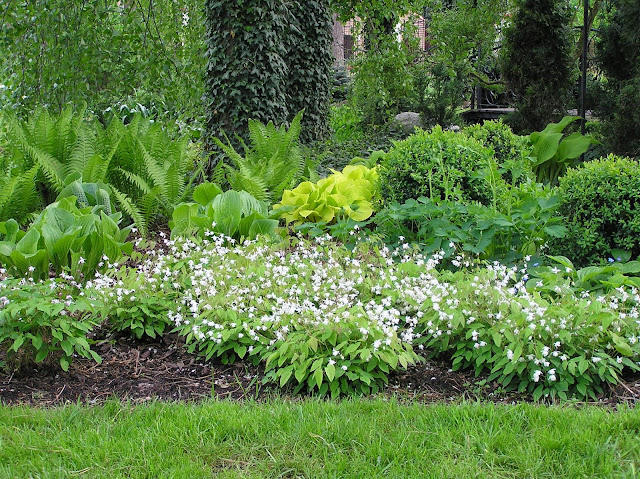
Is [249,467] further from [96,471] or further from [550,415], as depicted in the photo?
[550,415]

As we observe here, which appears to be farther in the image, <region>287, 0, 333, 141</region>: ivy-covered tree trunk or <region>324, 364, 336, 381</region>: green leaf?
<region>287, 0, 333, 141</region>: ivy-covered tree trunk

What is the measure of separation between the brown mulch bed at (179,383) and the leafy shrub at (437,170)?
6.17ft

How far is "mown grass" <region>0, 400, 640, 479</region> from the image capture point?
7.71 ft

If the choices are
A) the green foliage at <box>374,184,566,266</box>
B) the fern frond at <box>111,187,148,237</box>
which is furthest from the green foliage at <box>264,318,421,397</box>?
the fern frond at <box>111,187,148,237</box>

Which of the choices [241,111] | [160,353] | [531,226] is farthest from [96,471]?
[241,111]

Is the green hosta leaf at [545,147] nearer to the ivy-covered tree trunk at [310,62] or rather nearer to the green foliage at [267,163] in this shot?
the green foliage at [267,163]

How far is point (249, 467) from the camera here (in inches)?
94.7

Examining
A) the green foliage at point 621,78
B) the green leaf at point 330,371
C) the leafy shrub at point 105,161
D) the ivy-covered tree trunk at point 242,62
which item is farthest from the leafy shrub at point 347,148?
the green leaf at point 330,371

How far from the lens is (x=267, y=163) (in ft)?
20.3

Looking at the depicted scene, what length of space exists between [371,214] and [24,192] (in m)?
2.84

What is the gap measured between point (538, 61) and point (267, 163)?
4232mm

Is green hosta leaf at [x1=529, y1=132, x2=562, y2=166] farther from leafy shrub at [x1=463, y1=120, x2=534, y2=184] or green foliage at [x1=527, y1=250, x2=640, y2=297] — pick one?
green foliage at [x1=527, y1=250, x2=640, y2=297]

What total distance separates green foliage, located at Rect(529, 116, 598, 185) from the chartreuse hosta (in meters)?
3.19

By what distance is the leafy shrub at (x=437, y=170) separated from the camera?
4.91 metres
